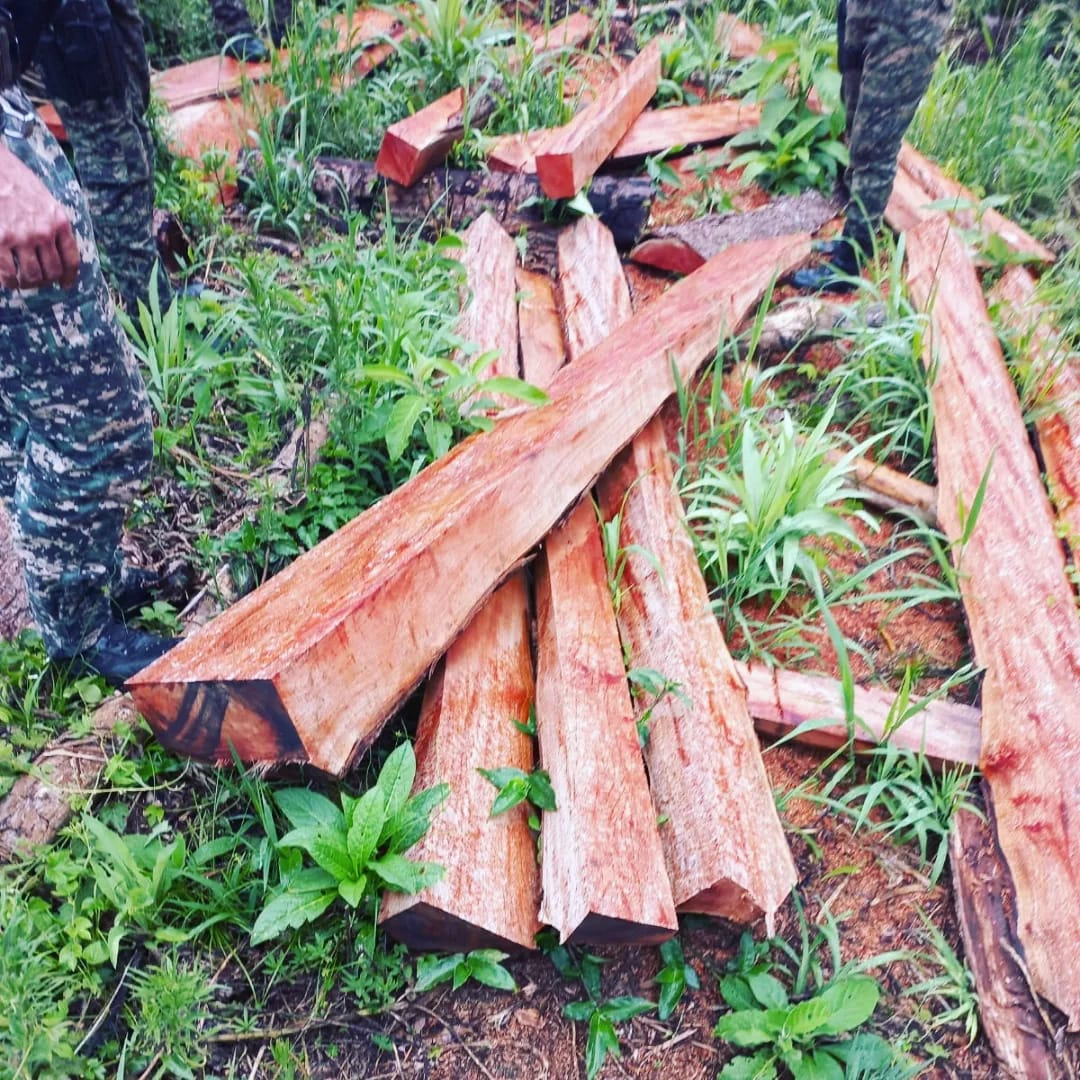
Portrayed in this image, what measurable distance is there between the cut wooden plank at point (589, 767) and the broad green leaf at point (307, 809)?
1.44 feet

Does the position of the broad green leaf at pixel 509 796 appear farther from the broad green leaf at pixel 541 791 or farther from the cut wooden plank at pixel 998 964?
the cut wooden plank at pixel 998 964

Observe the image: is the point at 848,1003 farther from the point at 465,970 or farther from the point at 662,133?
the point at 662,133

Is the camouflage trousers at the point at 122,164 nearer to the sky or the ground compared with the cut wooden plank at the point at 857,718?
nearer to the sky

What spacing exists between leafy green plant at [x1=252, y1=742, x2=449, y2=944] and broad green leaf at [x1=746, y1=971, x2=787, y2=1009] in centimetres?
69

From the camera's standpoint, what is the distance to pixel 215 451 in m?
2.85

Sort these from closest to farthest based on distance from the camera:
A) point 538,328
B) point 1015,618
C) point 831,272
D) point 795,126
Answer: point 1015,618, point 538,328, point 831,272, point 795,126

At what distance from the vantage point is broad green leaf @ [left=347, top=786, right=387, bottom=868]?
1724mm

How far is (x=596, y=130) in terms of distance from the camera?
13.3 feet

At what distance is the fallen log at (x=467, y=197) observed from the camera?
394 cm

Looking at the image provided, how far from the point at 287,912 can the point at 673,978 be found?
2.56ft

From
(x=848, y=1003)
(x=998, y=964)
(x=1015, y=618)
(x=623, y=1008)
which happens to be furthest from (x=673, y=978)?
(x=1015, y=618)

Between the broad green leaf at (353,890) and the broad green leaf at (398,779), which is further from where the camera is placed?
the broad green leaf at (398,779)

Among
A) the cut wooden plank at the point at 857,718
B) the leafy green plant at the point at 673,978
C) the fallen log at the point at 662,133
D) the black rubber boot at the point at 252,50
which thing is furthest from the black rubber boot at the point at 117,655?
the black rubber boot at the point at 252,50

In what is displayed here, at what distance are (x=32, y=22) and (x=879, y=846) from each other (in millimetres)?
2802
